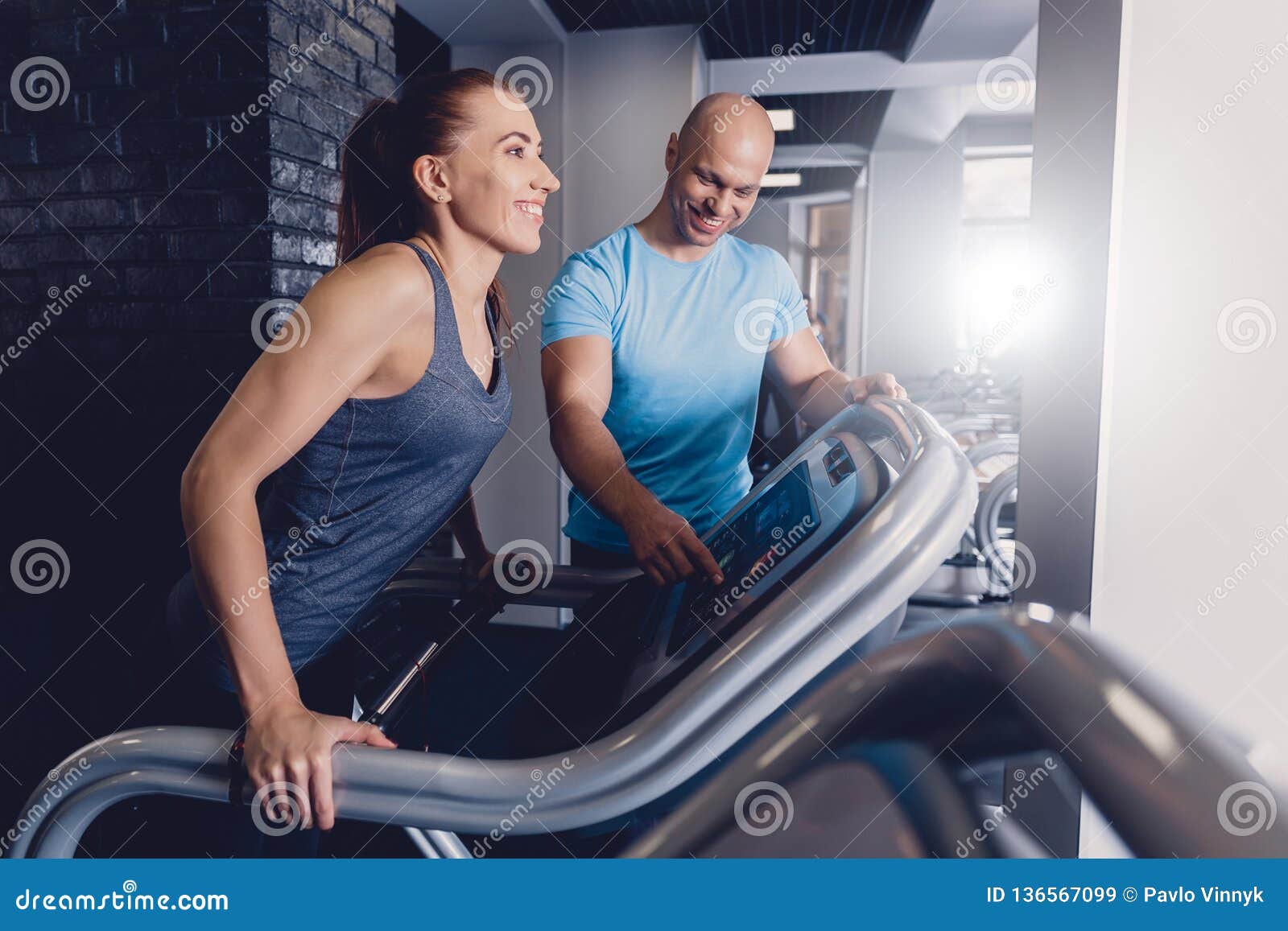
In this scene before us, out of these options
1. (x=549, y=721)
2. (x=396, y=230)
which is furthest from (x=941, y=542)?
(x=396, y=230)

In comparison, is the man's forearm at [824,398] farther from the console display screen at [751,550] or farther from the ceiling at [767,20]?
the ceiling at [767,20]

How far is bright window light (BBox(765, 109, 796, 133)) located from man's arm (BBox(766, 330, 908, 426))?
5.76 metres

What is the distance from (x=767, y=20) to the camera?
4.14 metres

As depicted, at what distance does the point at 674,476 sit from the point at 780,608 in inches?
31.4

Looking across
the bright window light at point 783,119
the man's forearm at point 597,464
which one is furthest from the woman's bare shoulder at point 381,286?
the bright window light at point 783,119

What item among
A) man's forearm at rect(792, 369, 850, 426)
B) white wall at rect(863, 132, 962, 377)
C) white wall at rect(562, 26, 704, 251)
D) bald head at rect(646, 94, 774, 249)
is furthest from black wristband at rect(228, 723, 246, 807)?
white wall at rect(863, 132, 962, 377)

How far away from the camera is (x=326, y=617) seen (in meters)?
1.05

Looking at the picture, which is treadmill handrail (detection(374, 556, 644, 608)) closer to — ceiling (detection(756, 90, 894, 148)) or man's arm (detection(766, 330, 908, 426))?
man's arm (detection(766, 330, 908, 426))

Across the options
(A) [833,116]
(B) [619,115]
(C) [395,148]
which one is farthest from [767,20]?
(C) [395,148]

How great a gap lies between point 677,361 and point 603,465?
0.36 metres

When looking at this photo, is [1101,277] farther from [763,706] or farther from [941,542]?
[763,706]

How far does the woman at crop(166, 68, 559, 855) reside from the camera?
2.65 ft

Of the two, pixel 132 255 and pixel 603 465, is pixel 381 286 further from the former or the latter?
pixel 132 255

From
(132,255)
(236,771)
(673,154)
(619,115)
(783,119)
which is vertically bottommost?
(236,771)
